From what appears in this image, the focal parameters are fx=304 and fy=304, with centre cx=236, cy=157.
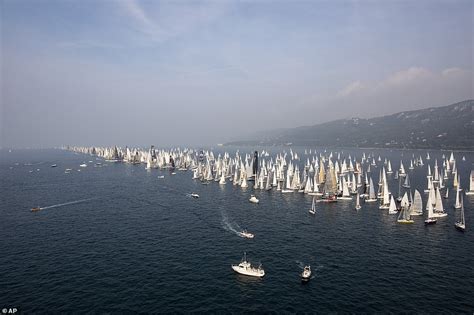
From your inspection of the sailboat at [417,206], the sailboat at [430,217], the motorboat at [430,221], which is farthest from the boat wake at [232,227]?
the sailboat at [417,206]

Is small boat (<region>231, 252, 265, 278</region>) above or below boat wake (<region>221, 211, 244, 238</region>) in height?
below

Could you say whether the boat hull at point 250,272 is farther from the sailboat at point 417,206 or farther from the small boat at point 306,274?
the sailboat at point 417,206

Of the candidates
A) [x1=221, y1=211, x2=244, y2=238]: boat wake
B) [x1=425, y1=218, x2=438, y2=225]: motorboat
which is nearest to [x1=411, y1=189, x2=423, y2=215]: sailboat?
[x1=425, y1=218, x2=438, y2=225]: motorboat

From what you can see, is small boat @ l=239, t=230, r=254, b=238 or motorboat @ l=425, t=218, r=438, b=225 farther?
motorboat @ l=425, t=218, r=438, b=225

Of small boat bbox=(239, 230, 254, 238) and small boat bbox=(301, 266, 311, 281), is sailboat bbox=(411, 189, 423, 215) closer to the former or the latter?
small boat bbox=(239, 230, 254, 238)

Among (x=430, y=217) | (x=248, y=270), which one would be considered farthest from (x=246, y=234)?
(x=430, y=217)

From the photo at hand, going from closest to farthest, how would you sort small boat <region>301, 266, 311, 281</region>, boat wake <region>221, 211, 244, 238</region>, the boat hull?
1. small boat <region>301, 266, 311, 281</region>
2. the boat hull
3. boat wake <region>221, 211, 244, 238</region>

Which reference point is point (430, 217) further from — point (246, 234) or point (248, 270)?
point (248, 270)

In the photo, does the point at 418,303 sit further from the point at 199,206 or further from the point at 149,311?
the point at 199,206

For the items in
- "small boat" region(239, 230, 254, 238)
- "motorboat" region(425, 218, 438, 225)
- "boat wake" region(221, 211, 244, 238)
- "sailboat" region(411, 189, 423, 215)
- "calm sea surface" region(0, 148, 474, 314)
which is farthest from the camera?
"sailboat" region(411, 189, 423, 215)

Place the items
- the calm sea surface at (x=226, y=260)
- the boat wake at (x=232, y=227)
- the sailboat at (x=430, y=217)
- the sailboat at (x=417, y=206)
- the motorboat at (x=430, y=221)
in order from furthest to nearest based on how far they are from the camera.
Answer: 1. the sailboat at (x=417, y=206)
2. the sailboat at (x=430, y=217)
3. the motorboat at (x=430, y=221)
4. the boat wake at (x=232, y=227)
5. the calm sea surface at (x=226, y=260)
